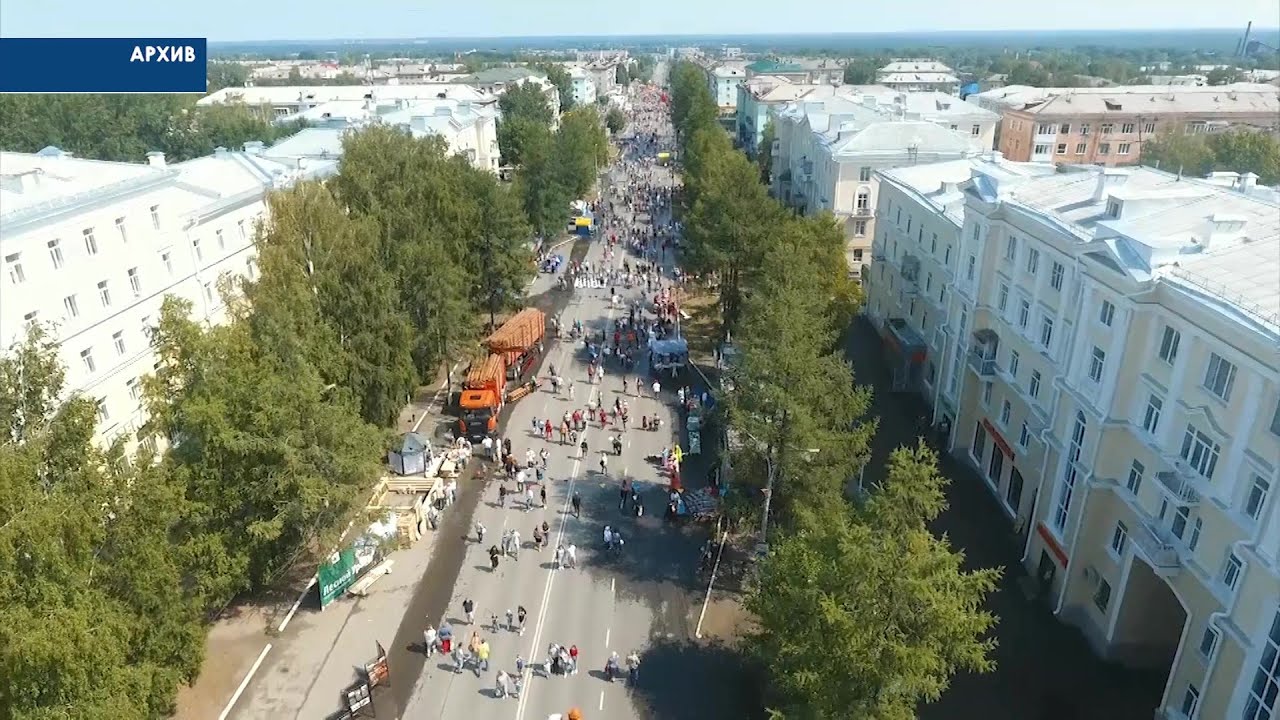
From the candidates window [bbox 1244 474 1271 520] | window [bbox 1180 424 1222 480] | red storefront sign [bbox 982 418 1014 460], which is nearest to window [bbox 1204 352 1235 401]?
window [bbox 1180 424 1222 480]

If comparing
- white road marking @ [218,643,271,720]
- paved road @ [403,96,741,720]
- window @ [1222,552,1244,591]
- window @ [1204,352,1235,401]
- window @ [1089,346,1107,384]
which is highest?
window @ [1204,352,1235,401]

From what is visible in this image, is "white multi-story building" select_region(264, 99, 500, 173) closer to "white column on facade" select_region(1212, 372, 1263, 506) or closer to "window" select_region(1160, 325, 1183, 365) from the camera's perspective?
"window" select_region(1160, 325, 1183, 365)

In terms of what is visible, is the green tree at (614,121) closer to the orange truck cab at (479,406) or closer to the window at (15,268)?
the orange truck cab at (479,406)

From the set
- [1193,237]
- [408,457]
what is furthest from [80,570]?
[1193,237]

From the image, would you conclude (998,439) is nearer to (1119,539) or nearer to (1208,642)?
(1119,539)

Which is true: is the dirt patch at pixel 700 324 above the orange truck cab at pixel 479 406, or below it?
below

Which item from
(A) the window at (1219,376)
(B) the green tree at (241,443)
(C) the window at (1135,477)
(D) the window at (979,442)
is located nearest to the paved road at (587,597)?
(B) the green tree at (241,443)
